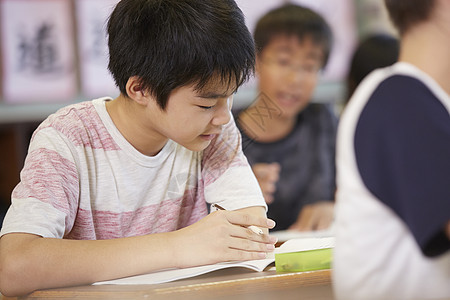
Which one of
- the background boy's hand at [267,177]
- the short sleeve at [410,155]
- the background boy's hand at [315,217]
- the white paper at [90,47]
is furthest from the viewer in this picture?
the white paper at [90,47]

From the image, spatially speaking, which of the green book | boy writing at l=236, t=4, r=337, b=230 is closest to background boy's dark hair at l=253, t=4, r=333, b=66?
boy writing at l=236, t=4, r=337, b=230

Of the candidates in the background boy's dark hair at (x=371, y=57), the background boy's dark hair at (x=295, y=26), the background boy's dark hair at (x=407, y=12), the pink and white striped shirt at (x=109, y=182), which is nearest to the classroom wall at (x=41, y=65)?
the background boy's dark hair at (x=295, y=26)

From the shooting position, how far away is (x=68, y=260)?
89cm

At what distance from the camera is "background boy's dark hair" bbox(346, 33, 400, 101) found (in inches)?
76.7

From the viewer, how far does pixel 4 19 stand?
280 cm

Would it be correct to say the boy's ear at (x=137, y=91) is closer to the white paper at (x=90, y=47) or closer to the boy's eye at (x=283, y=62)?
the boy's eye at (x=283, y=62)

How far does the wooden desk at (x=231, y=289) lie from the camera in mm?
785

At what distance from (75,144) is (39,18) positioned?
78.5 inches

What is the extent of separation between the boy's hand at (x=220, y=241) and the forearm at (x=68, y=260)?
0.09 ft

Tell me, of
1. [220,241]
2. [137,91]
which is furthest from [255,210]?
[137,91]

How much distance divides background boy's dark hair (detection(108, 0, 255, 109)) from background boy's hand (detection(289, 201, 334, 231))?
95cm

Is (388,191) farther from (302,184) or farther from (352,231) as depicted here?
(302,184)

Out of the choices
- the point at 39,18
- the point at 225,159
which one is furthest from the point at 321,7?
the point at 225,159

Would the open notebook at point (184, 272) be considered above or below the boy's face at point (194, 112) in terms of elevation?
below
